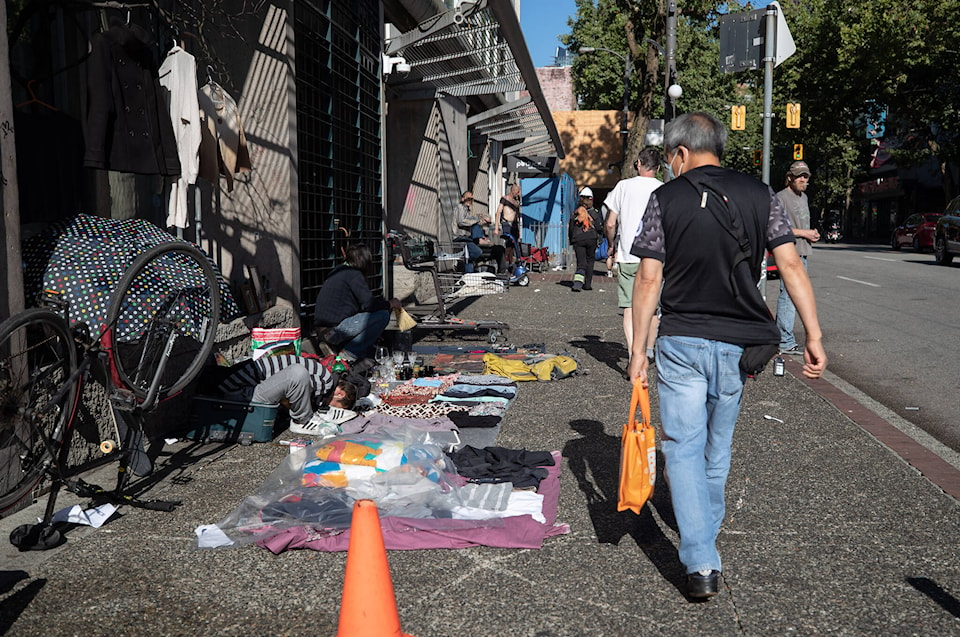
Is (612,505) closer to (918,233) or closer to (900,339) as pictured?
(900,339)

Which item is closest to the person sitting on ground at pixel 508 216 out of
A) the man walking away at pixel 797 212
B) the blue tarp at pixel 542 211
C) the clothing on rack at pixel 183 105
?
the blue tarp at pixel 542 211

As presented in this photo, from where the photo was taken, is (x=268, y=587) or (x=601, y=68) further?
(x=601, y=68)

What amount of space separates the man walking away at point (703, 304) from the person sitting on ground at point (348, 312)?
5.02 m

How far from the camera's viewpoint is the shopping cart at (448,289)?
10.7m

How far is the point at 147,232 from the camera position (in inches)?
→ 197

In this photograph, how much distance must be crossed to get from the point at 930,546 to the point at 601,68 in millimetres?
50657

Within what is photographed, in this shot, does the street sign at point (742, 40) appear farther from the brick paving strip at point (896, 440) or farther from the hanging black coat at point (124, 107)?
the hanging black coat at point (124, 107)

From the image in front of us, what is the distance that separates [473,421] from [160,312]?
2559 mm

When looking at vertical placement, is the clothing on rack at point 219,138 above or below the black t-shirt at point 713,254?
above

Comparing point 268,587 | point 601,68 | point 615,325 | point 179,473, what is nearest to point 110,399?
point 179,473

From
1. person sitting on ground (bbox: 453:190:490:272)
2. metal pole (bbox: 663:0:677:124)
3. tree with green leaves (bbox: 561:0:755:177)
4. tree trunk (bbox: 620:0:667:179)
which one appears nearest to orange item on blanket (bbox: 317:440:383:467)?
person sitting on ground (bbox: 453:190:490:272)

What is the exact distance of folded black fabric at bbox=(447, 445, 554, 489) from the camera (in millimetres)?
5074

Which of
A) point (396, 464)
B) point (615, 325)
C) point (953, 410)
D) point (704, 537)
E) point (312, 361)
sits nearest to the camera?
point (704, 537)

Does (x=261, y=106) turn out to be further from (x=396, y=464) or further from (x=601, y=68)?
(x=601, y=68)
